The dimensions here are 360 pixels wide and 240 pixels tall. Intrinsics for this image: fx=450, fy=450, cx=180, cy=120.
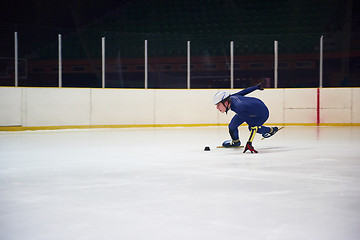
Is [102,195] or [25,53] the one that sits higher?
[25,53]

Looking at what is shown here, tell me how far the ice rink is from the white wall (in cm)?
526

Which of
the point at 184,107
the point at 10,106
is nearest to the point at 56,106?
the point at 10,106

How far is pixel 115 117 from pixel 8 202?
29.6 feet

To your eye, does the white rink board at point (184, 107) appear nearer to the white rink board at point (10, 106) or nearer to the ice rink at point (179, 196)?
the white rink board at point (10, 106)

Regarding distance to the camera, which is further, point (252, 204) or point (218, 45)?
point (218, 45)

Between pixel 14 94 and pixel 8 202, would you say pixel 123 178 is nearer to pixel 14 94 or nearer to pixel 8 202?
pixel 8 202

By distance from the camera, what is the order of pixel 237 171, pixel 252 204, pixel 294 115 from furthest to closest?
1. pixel 294 115
2. pixel 237 171
3. pixel 252 204

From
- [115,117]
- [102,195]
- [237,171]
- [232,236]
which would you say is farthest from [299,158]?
[115,117]

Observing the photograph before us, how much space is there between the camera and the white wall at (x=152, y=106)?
10977 mm

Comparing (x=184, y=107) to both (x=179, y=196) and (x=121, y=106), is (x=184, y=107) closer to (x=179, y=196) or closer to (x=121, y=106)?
(x=121, y=106)

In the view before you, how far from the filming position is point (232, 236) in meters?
2.25

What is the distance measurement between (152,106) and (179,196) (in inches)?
362

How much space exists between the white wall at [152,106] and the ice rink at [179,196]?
5.26 meters

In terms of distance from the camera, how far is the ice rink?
236 cm
